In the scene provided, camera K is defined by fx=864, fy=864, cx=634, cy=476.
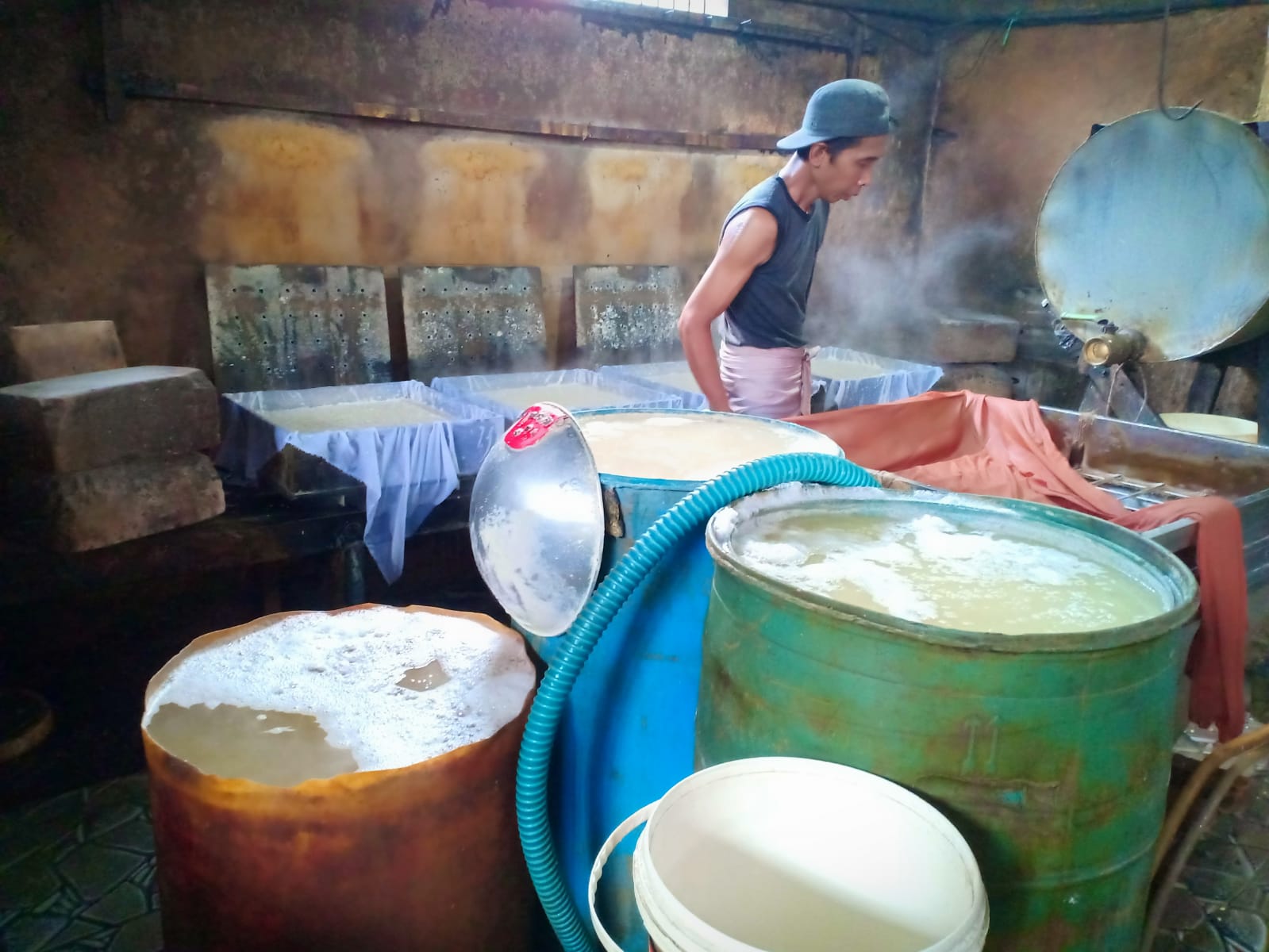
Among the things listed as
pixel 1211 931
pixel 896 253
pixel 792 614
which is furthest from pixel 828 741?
pixel 896 253

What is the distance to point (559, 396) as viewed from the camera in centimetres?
462

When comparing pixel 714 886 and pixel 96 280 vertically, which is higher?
pixel 96 280

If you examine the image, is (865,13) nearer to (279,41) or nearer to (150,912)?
(279,41)

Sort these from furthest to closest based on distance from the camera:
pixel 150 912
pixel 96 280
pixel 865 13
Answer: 1. pixel 865 13
2. pixel 96 280
3. pixel 150 912

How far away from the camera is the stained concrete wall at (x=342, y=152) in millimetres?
4348

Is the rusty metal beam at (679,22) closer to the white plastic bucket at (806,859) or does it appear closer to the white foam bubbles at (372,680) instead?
the white foam bubbles at (372,680)

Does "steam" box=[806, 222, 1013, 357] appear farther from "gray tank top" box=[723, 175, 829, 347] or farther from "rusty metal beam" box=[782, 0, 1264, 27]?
"gray tank top" box=[723, 175, 829, 347]

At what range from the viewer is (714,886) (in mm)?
1224

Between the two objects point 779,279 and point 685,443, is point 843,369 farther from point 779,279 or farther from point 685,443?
point 685,443

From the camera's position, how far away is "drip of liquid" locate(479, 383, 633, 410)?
4.43m

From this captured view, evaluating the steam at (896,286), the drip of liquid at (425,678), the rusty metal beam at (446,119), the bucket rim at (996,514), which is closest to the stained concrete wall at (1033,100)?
the steam at (896,286)

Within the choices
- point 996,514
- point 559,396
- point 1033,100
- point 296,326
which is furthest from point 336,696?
point 1033,100

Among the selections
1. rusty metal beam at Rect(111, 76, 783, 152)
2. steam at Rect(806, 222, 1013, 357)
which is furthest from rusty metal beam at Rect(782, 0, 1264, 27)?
steam at Rect(806, 222, 1013, 357)

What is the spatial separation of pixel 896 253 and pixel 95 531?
6533 millimetres
